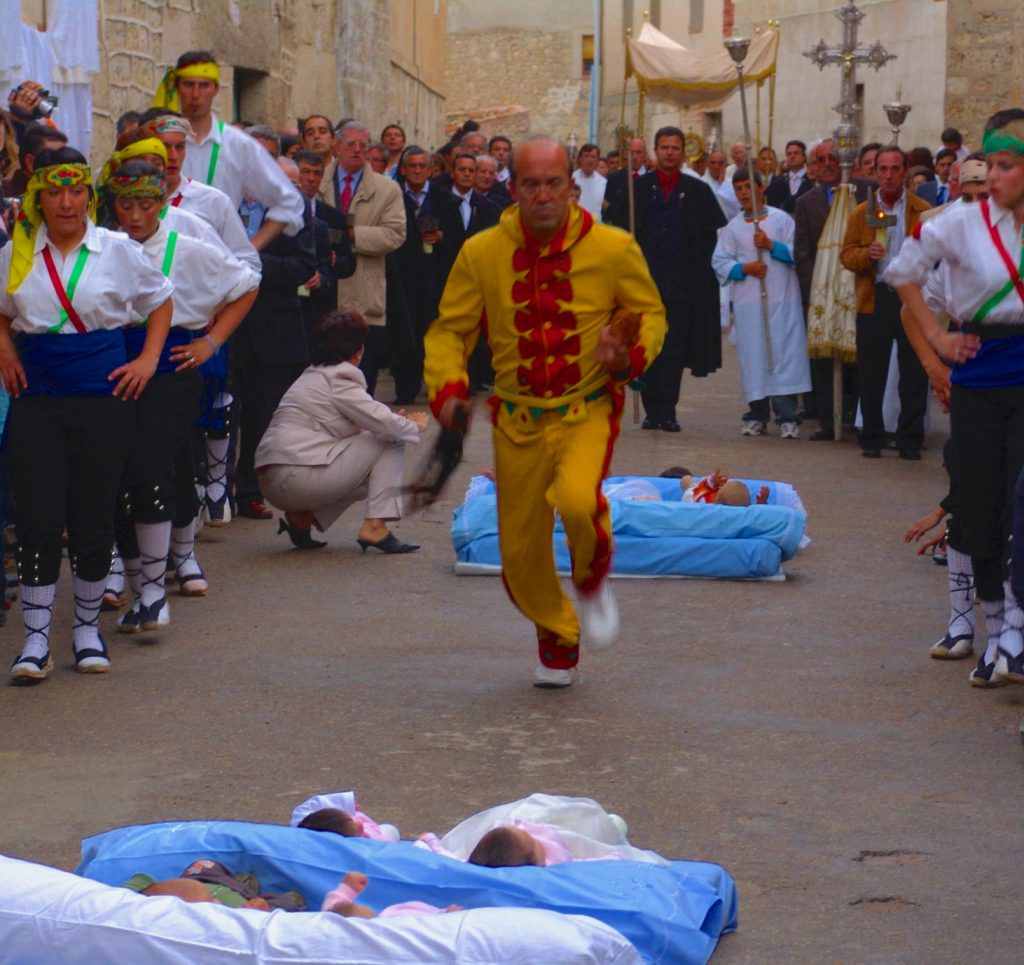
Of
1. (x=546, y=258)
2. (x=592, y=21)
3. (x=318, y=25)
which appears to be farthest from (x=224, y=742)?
(x=592, y=21)

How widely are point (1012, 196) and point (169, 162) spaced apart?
11.8ft

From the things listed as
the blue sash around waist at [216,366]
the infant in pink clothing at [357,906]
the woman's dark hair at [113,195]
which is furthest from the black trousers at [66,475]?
the infant in pink clothing at [357,906]

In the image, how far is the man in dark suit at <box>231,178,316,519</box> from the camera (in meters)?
10.6

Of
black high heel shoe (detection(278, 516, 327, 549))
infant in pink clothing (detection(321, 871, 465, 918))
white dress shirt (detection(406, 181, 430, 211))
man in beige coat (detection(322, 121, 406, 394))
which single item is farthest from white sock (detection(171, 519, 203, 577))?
white dress shirt (detection(406, 181, 430, 211))

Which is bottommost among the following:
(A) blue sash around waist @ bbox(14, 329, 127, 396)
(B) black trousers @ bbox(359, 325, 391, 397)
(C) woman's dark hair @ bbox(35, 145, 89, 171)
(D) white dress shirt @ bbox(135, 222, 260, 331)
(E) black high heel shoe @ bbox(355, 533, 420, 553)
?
(E) black high heel shoe @ bbox(355, 533, 420, 553)

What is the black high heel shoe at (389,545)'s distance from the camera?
9820mm

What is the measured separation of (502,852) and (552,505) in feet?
7.64

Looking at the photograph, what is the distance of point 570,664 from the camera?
23.1 ft

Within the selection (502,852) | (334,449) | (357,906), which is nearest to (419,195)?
(334,449)

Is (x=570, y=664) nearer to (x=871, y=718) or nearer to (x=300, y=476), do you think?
(x=871, y=718)

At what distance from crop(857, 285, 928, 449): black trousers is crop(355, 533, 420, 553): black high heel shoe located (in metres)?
4.79

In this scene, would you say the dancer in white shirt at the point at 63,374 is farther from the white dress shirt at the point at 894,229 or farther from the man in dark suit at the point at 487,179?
the man in dark suit at the point at 487,179

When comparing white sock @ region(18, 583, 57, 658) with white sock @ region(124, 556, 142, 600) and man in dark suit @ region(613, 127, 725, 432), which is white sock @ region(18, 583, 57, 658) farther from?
man in dark suit @ region(613, 127, 725, 432)

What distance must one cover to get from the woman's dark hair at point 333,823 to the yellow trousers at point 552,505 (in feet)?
6.39
